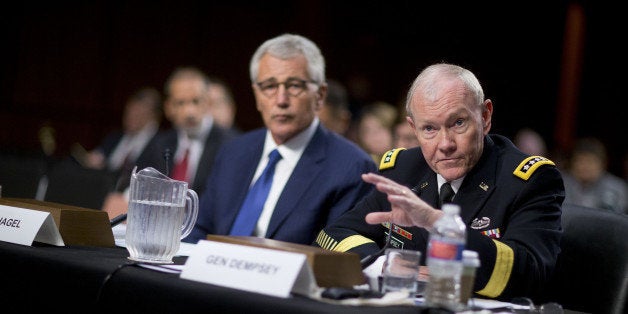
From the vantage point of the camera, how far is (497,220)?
232 cm

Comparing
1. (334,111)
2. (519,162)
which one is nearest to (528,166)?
(519,162)

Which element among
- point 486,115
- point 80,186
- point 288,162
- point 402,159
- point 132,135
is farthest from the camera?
point 132,135

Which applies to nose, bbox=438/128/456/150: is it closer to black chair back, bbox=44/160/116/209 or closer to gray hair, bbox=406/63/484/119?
gray hair, bbox=406/63/484/119

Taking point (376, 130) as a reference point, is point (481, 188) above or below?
below

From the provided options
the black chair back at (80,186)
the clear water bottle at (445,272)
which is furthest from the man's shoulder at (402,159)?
the black chair back at (80,186)

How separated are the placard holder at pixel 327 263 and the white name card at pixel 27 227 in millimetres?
544

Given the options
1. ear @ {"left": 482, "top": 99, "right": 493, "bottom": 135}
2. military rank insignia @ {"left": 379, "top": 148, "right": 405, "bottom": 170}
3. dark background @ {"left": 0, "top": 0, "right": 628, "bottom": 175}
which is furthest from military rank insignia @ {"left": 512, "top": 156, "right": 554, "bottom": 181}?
dark background @ {"left": 0, "top": 0, "right": 628, "bottom": 175}

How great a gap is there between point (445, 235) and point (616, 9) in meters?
10.2

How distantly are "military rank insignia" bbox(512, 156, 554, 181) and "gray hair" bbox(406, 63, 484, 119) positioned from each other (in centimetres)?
20

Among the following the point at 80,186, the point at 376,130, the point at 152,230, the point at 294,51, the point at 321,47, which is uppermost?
the point at 321,47

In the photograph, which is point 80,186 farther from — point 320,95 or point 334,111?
point 334,111

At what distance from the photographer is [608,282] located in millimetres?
2354

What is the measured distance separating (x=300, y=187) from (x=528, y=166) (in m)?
1.05

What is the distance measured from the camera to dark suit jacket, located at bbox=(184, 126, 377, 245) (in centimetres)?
313
